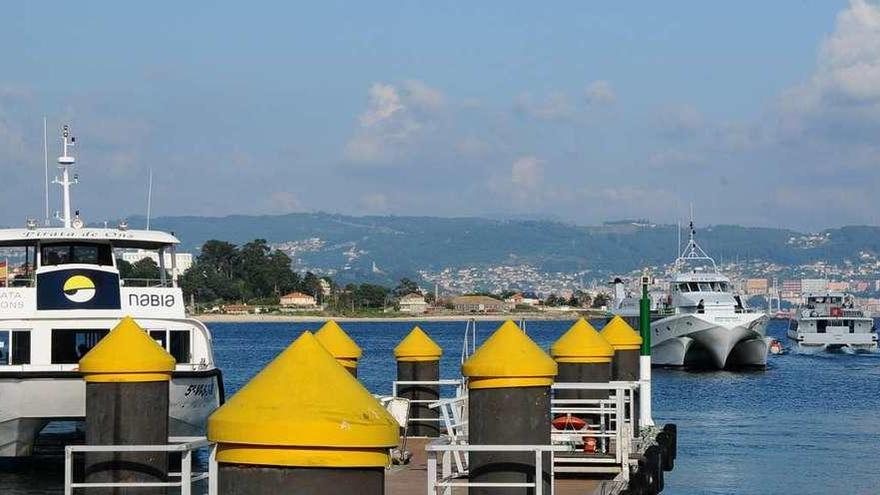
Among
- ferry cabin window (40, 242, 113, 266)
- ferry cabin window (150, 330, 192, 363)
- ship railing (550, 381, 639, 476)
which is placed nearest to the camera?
ship railing (550, 381, 639, 476)

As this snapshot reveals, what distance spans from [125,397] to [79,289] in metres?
11.3

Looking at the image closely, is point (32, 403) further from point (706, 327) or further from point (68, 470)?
point (706, 327)

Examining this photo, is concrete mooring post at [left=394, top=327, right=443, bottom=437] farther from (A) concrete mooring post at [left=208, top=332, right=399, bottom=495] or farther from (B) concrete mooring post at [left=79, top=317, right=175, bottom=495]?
(A) concrete mooring post at [left=208, top=332, right=399, bottom=495]

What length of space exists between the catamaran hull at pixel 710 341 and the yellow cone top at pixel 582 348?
54.2 m

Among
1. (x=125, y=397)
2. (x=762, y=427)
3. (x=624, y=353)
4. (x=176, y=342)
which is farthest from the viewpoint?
(x=762, y=427)

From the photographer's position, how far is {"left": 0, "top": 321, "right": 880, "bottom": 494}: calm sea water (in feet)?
111

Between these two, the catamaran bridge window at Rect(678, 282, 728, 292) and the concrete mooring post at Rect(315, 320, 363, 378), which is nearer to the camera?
the concrete mooring post at Rect(315, 320, 363, 378)

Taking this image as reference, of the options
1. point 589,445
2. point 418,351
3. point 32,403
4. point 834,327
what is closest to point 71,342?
point 32,403

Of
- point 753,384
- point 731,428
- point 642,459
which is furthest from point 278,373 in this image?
point 753,384

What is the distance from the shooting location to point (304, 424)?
684 centimetres

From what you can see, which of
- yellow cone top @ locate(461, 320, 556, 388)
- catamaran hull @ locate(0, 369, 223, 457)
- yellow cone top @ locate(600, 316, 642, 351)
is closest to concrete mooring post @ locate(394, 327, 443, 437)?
yellow cone top @ locate(600, 316, 642, 351)

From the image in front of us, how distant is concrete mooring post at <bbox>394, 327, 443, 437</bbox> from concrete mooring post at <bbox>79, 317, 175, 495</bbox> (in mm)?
13030

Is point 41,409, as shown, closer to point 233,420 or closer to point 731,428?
Result: point 233,420

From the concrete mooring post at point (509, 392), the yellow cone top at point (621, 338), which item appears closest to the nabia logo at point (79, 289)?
the yellow cone top at point (621, 338)
